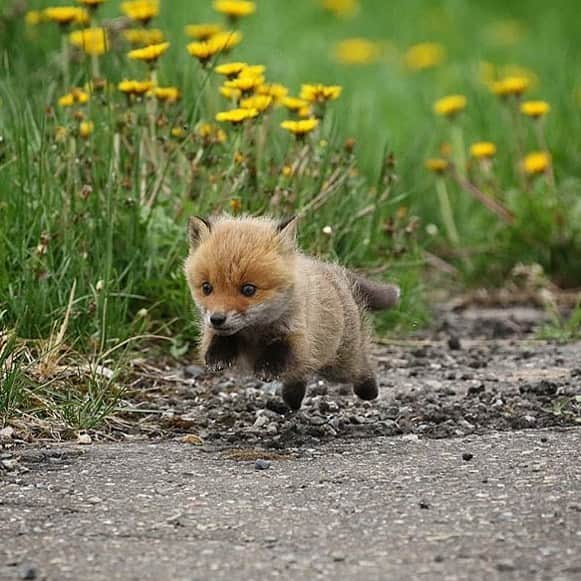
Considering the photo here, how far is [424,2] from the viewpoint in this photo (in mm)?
15867

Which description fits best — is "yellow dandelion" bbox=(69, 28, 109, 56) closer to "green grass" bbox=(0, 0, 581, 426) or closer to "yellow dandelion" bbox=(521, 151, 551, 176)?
"green grass" bbox=(0, 0, 581, 426)

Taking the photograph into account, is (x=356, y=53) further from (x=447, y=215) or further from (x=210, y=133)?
(x=210, y=133)

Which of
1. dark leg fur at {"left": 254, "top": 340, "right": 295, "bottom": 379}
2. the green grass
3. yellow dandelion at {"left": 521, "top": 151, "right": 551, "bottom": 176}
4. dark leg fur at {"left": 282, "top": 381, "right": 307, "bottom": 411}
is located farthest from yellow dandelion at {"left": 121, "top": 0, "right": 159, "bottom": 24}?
yellow dandelion at {"left": 521, "top": 151, "right": 551, "bottom": 176}

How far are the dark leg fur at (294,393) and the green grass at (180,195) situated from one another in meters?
0.68

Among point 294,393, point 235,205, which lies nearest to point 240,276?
point 294,393

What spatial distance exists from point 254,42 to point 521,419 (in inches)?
290

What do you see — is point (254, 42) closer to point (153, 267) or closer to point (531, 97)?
point (531, 97)

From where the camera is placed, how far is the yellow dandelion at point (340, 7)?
14.6 metres

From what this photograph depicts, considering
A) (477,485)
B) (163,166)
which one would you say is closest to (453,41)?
(163,166)

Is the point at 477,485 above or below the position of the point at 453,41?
above

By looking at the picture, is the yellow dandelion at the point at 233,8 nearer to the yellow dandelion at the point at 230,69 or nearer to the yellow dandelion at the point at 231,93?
the yellow dandelion at the point at 231,93

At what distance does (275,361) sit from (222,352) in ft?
0.65

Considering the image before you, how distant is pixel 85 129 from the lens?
659 cm

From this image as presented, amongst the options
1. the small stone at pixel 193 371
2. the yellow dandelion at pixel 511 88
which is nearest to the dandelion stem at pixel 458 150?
the yellow dandelion at pixel 511 88
